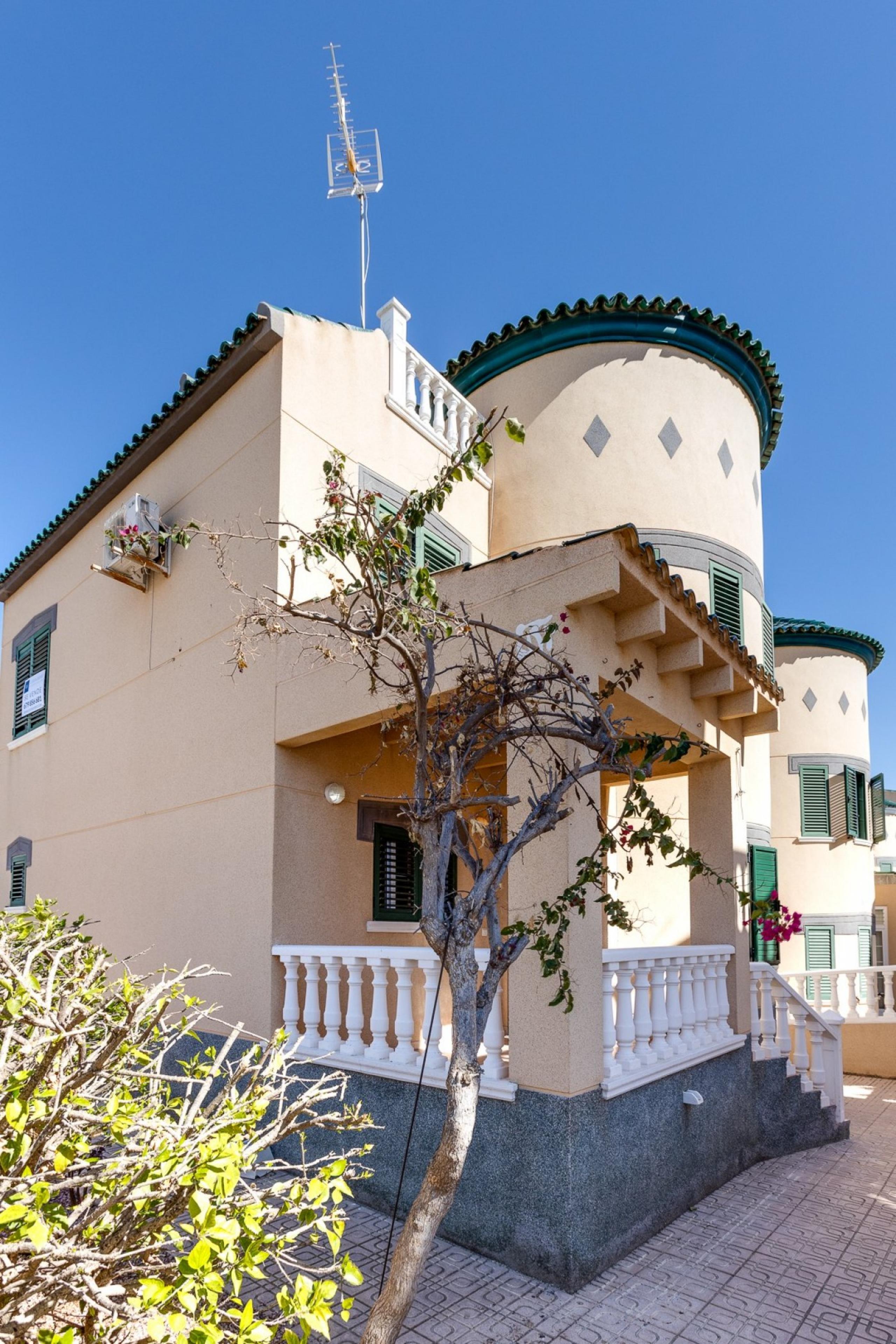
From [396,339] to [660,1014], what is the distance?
7277 millimetres

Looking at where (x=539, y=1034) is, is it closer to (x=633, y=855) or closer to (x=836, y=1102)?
(x=633, y=855)

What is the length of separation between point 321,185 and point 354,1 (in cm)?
188

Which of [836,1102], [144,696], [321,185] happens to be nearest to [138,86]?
[321,185]

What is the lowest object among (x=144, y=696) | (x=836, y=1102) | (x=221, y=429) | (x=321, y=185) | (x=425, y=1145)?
(x=836, y=1102)

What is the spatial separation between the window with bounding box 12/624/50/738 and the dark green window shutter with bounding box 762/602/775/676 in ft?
32.9

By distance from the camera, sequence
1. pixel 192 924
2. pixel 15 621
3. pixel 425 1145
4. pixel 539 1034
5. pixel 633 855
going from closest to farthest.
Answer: pixel 539 1034 < pixel 425 1145 < pixel 192 924 < pixel 633 855 < pixel 15 621

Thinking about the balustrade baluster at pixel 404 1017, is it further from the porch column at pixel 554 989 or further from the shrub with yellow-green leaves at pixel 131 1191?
the shrub with yellow-green leaves at pixel 131 1191

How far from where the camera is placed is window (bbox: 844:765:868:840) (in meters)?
15.1

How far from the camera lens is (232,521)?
8.07m

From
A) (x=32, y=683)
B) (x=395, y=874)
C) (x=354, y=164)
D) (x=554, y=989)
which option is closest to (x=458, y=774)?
(x=554, y=989)

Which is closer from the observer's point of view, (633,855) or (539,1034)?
(539,1034)

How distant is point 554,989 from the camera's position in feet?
16.8

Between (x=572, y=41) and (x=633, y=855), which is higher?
(x=572, y=41)

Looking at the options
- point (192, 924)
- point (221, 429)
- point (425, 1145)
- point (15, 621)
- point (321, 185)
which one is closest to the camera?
point (425, 1145)
